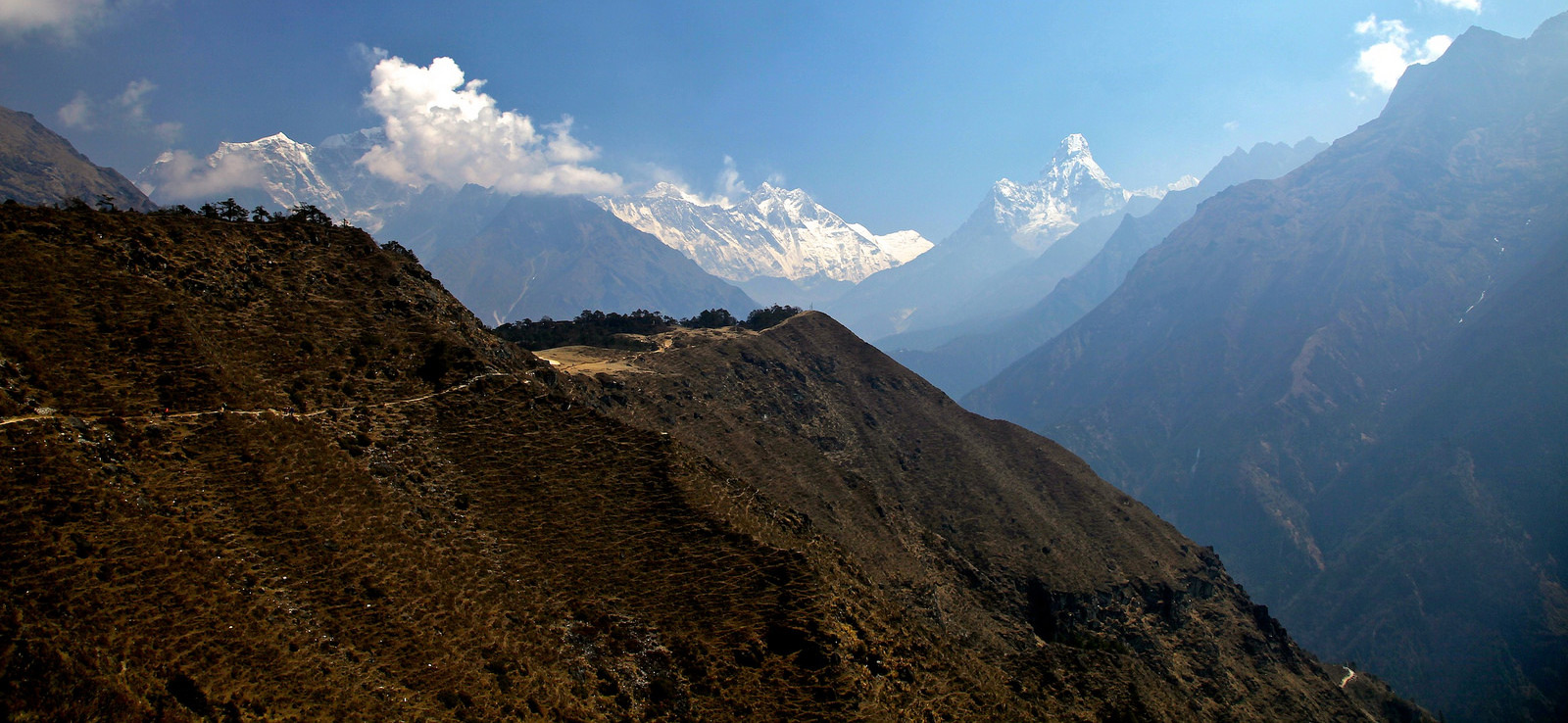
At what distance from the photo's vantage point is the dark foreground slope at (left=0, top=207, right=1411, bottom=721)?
24078mm

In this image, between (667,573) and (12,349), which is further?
(667,573)

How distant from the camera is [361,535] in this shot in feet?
104

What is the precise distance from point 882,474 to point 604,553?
58.0 m

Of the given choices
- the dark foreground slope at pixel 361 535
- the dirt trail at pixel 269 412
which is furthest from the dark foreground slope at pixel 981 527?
the dirt trail at pixel 269 412

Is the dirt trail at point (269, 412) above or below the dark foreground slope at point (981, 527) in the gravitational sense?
above

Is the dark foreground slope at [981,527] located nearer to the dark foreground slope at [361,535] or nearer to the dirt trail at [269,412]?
the dark foreground slope at [361,535]

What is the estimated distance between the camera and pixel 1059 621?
7825 centimetres

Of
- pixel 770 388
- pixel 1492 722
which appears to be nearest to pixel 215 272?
pixel 770 388

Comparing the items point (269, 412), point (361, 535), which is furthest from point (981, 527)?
point (269, 412)

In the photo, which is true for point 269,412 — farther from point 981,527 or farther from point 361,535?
point 981,527

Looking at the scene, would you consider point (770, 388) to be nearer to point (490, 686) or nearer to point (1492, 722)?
point (490, 686)

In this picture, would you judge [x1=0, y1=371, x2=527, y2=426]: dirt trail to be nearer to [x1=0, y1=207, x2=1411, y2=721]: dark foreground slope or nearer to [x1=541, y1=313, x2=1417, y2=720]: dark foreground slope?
[x1=0, y1=207, x2=1411, y2=721]: dark foreground slope

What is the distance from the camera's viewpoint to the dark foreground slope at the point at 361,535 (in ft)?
79.0

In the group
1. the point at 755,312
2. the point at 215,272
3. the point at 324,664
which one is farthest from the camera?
the point at 755,312
